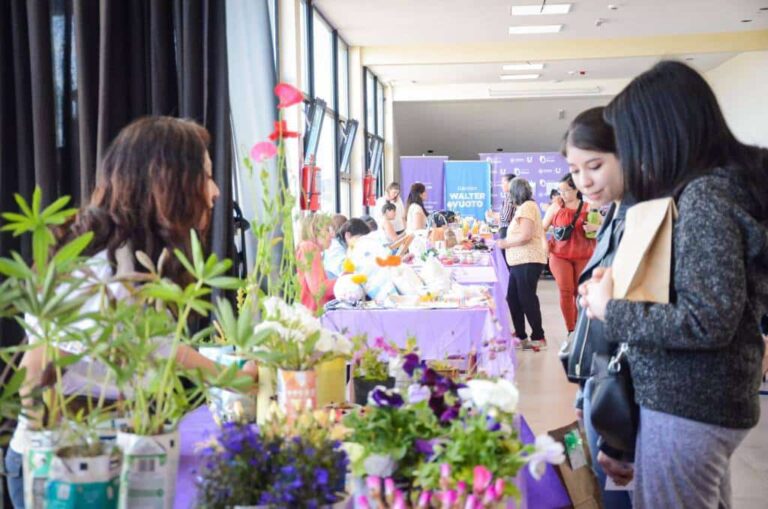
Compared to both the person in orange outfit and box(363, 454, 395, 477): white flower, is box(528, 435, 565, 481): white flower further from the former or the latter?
the person in orange outfit

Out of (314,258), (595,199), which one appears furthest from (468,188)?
(595,199)

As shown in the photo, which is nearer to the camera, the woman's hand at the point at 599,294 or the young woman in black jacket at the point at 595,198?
the woman's hand at the point at 599,294

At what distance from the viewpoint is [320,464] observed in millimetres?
1034

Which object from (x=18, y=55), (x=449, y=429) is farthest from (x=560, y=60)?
(x=449, y=429)

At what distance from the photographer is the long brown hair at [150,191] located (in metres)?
1.67

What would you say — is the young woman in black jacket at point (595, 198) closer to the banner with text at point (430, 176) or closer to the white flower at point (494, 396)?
the white flower at point (494, 396)

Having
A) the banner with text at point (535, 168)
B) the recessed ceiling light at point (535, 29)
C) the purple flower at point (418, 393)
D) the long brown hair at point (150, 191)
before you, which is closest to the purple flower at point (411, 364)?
the purple flower at point (418, 393)

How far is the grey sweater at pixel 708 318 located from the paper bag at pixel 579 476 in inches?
9.6

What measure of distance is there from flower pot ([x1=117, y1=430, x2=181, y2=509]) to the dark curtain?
5.17 feet

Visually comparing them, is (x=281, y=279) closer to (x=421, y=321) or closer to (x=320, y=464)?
(x=320, y=464)

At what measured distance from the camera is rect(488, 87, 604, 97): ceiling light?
16.2 m

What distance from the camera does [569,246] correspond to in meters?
6.54

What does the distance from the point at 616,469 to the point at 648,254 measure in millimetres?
499

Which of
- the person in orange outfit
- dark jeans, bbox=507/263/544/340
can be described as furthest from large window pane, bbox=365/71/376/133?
the person in orange outfit
